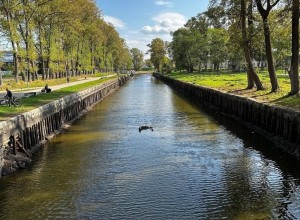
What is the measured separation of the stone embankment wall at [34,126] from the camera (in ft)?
70.6

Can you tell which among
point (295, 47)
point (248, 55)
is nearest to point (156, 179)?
point (295, 47)

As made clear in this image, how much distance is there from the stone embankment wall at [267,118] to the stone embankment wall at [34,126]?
52.8ft

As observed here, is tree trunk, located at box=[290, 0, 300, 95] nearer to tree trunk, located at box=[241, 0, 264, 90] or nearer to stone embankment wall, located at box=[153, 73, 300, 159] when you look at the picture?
stone embankment wall, located at box=[153, 73, 300, 159]

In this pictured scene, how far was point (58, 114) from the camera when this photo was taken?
3625 cm

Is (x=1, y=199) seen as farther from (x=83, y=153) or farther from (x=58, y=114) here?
(x=58, y=114)

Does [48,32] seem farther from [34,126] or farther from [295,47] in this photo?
[295,47]

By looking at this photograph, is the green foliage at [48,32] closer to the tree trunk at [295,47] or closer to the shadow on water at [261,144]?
the shadow on water at [261,144]

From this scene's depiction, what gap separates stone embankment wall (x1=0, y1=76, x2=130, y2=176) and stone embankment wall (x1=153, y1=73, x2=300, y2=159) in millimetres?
16082

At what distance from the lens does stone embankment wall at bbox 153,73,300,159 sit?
24484 mm

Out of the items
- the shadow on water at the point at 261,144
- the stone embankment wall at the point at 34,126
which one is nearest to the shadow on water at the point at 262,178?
the shadow on water at the point at 261,144

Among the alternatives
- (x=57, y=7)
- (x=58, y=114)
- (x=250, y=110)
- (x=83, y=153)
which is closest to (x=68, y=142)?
(x=83, y=153)

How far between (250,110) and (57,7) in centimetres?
5248

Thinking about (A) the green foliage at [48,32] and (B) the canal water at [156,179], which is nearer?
(B) the canal water at [156,179]

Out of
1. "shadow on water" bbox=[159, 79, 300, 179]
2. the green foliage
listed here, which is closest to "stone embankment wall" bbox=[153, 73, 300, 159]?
"shadow on water" bbox=[159, 79, 300, 179]
